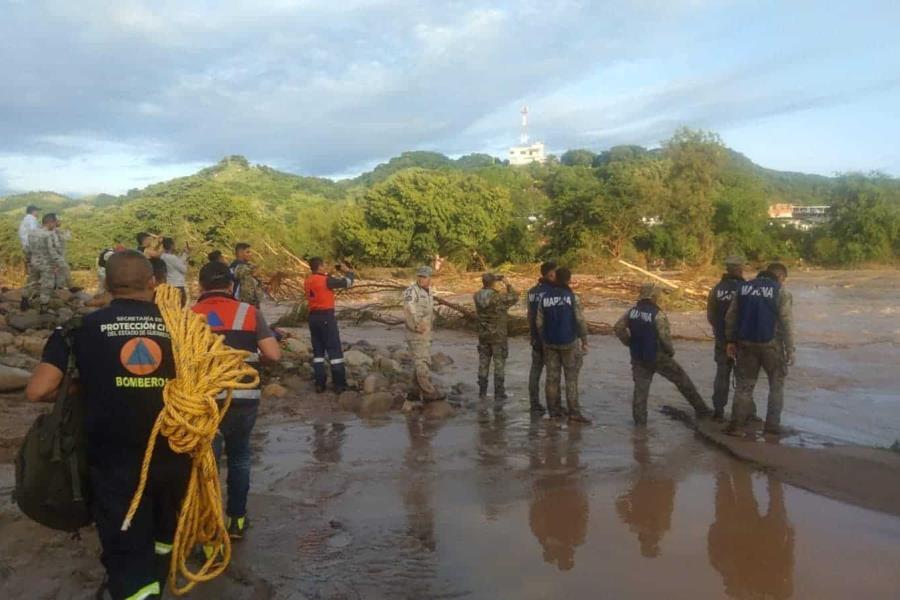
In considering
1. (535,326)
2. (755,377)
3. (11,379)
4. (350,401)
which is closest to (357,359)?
(350,401)

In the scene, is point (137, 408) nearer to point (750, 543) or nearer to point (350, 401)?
point (750, 543)

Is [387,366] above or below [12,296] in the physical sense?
below

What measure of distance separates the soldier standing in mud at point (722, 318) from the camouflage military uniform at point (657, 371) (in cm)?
20

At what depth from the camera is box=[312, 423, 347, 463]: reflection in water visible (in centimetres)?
709

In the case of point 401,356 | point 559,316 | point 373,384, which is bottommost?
point 401,356

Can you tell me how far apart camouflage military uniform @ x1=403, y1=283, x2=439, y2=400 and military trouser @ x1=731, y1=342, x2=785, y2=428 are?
341cm

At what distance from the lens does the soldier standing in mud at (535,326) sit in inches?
334

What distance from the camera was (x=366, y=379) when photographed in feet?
32.6

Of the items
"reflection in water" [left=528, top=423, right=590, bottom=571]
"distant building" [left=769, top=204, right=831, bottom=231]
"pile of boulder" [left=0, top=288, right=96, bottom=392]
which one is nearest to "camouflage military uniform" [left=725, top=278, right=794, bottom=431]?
"reflection in water" [left=528, top=423, right=590, bottom=571]

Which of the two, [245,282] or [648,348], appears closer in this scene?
[648,348]

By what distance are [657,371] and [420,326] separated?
2710mm

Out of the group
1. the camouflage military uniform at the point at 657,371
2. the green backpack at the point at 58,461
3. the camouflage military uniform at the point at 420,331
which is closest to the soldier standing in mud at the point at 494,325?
the camouflage military uniform at the point at 420,331

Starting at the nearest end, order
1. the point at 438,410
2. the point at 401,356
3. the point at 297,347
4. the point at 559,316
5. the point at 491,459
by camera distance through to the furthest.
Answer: the point at 491,459, the point at 559,316, the point at 438,410, the point at 297,347, the point at 401,356

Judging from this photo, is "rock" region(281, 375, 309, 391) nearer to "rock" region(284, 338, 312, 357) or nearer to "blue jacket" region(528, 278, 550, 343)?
"rock" region(284, 338, 312, 357)
